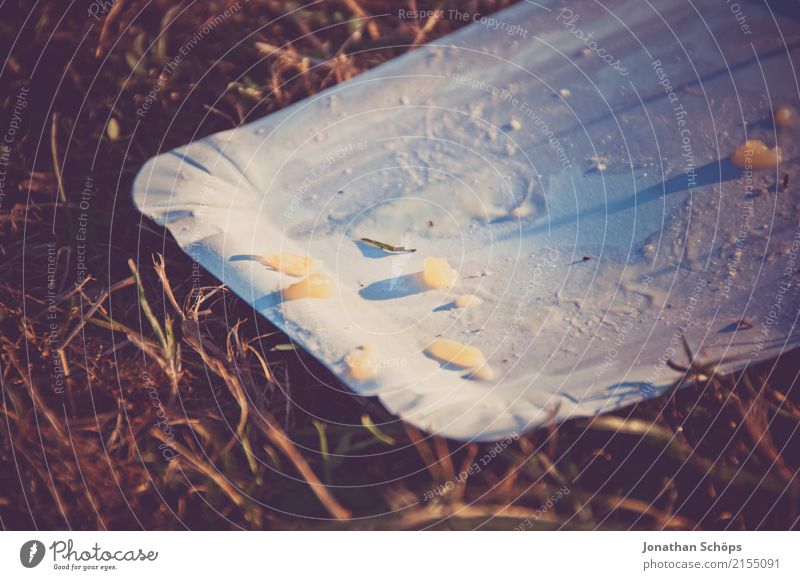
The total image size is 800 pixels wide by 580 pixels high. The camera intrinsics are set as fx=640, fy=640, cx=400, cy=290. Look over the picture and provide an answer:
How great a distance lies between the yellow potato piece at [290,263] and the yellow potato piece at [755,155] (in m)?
0.55

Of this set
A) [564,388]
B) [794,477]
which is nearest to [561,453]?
[564,388]

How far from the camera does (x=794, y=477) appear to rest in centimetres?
79

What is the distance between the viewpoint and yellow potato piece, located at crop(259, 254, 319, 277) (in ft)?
2.68

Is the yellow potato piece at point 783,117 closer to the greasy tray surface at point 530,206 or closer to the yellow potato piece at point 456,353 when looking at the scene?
the greasy tray surface at point 530,206

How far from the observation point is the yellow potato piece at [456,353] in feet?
2.65

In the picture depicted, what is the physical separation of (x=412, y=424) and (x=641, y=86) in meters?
0.52

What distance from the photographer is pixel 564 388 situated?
0.81 metres

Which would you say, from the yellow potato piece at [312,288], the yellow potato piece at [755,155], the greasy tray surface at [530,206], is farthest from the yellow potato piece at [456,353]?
the yellow potato piece at [755,155]

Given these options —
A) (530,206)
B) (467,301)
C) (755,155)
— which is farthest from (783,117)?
(467,301)

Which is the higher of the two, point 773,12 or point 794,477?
point 773,12

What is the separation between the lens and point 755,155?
2.65 feet

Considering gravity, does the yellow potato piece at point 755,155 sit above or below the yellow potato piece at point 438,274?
above

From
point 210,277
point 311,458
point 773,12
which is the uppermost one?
point 773,12

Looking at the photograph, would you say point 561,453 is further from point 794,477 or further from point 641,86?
point 641,86
